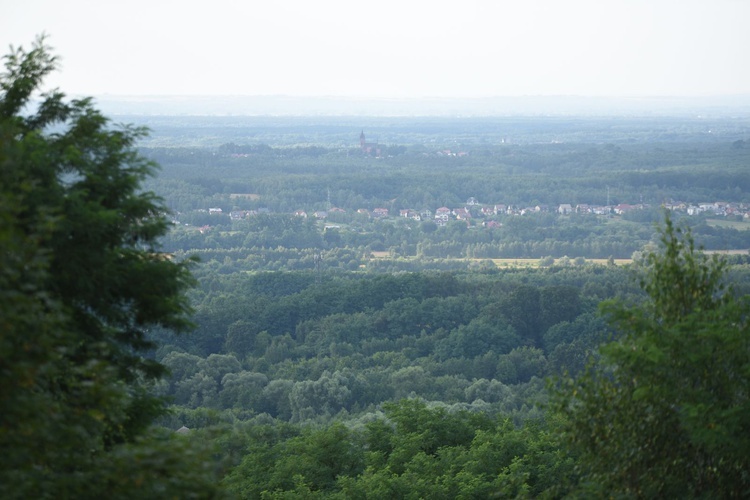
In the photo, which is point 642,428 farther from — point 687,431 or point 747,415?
point 747,415

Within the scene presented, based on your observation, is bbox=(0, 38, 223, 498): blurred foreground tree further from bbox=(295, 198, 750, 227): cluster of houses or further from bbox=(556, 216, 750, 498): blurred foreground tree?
bbox=(295, 198, 750, 227): cluster of houses

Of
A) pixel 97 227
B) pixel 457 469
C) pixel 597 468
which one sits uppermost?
pixel 97 227

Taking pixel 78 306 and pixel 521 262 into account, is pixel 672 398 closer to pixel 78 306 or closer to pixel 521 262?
pixel 78 306

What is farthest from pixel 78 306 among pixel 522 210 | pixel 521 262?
pixel 522 210

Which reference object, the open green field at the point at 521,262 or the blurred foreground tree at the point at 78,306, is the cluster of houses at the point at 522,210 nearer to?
the open green field at the point at 521,262

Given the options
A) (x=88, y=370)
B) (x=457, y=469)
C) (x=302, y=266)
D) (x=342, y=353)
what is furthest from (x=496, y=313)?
(x=88, y=370)

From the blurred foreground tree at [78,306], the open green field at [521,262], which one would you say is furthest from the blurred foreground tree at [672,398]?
the open green field at [521,262]
